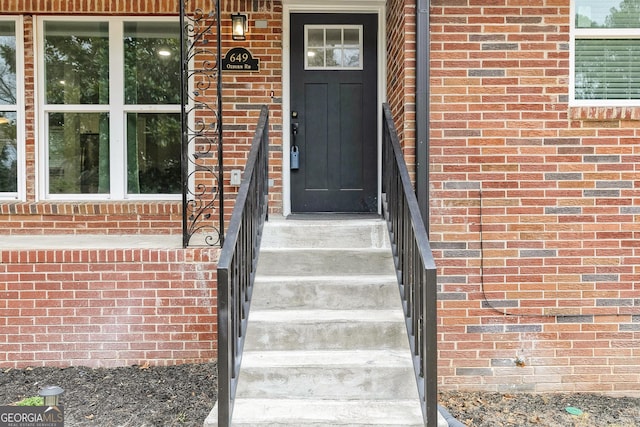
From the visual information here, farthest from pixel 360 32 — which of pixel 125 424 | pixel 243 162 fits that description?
pixel 125 424

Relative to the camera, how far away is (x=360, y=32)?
176 inches

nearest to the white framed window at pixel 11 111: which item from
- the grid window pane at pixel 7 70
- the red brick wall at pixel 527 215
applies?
the grid window pane at pixel 7 70

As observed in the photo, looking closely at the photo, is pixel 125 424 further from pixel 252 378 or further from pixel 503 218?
pixel 503 218

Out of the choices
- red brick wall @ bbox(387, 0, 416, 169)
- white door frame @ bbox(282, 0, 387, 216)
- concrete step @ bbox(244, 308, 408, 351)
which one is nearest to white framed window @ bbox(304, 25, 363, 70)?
white door frame @ bbox(282, 0, 387, 216)

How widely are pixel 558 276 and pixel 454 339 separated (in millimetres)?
847

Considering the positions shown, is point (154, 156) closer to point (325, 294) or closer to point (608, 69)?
point (325, 294)

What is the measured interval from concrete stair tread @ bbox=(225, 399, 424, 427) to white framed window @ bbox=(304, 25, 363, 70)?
301cm

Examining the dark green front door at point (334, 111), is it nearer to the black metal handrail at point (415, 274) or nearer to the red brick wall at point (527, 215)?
the black metal handrail at point (415, 274)

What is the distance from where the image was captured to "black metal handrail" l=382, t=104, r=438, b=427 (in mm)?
2301

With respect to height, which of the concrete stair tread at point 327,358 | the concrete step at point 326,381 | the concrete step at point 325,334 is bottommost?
the concrete step at point 326,381

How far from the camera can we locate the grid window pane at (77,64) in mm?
4543

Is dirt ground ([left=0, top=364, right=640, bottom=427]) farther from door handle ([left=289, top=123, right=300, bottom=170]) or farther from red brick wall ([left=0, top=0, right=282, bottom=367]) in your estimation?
door handle ([left=289, top=123, right=300, bottom=170])

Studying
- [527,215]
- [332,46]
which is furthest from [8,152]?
[527,215]

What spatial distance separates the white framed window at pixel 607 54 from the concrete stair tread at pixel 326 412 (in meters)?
2.53
